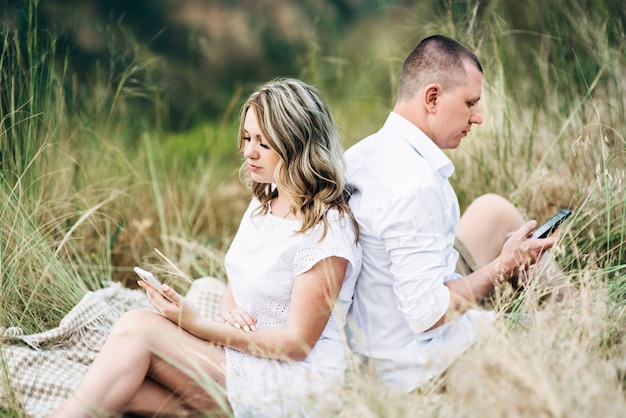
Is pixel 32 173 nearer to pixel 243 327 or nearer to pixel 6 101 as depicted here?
pixel 6 101

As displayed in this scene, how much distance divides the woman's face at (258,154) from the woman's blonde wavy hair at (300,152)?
0.02 metres

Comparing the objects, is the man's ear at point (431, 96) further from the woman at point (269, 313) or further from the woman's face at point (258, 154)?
the woman's face at point (258, 154)

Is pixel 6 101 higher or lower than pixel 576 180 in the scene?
higher

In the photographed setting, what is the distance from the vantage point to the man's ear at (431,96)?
8.48 ft

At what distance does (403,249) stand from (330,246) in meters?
0.23

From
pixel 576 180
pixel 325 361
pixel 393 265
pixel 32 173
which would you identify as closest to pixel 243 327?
pixel 325 361

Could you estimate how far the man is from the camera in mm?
2357

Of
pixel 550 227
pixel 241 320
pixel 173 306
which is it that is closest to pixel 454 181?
pixel 550 227

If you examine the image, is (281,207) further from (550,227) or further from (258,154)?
(550,227)

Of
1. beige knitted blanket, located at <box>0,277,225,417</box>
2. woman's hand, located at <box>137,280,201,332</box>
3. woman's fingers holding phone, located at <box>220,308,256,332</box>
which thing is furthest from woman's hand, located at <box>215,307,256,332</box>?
beige knitted blanket, located at <box>0,277,225,417</box>

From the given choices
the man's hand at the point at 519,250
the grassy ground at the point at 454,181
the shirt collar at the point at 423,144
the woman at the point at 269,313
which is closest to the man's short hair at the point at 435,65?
the shirt collar at the point at 423,144

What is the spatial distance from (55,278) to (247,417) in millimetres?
1217

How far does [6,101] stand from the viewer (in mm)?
3188

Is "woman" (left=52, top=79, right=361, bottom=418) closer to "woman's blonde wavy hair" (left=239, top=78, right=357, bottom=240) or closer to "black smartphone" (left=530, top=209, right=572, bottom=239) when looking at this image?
"woman's blonde wavy hair" (left=239, top=78, right=357, bottom=240)
